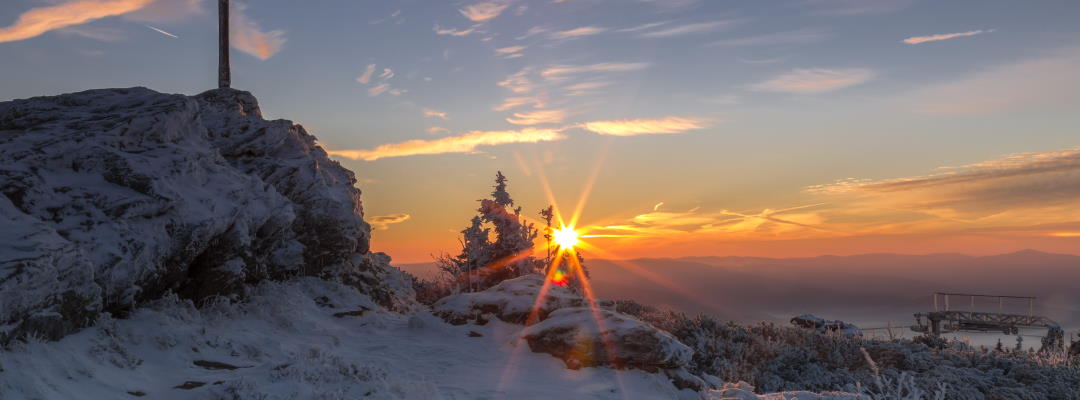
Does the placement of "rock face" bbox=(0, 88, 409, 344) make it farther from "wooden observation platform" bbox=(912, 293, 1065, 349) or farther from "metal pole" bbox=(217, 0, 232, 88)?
"wooden observation platform" bbox=(912, 293, 1065, 349)

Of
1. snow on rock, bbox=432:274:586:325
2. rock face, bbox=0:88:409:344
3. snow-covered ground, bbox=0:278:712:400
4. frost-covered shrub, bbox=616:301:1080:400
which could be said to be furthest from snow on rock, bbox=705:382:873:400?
rock face, bbox=0:88:409:344

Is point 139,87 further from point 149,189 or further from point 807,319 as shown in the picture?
point 807,319

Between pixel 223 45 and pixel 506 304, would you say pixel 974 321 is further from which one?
pixel 223 45

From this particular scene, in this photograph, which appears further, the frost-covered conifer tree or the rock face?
the frost-covered conifer tree

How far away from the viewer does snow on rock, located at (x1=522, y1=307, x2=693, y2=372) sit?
12656 millimetres

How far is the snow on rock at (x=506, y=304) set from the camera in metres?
15.9

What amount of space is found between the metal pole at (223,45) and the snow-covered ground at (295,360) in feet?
29.4

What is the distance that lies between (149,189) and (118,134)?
1.76m

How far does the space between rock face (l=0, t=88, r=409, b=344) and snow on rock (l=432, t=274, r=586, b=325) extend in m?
2.76

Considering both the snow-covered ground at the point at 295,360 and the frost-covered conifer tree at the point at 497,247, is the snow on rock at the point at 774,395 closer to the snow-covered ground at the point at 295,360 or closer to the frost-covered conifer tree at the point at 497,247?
the snow-covered ground at the point at 295,360

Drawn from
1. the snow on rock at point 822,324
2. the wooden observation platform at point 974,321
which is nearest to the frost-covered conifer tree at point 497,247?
the snow on rock at point 822,324

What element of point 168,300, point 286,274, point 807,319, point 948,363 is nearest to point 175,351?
point 168,300

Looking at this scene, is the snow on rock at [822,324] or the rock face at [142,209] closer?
the rock face at [142,209]

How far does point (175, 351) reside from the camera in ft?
31.2
